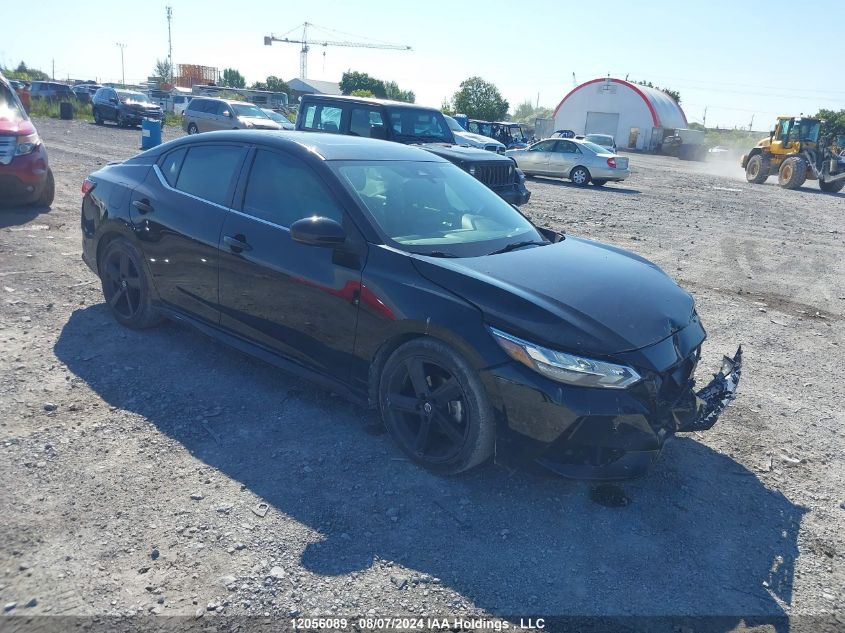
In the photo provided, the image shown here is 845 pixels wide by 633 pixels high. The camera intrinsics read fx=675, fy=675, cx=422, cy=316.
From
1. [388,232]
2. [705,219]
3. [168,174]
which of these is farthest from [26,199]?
[705,219]

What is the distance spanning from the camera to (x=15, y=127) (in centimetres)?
881

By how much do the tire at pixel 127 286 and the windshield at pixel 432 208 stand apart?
1.97m

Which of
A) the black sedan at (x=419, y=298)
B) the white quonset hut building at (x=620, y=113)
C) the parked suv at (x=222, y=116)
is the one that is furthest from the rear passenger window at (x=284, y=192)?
the white quonset hut building at (x=620, y=113)

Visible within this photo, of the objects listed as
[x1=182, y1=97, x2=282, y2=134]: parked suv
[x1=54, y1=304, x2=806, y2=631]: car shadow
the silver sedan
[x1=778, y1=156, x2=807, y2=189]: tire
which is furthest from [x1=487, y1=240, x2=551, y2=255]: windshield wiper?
[x1=778, y1=156, x2=807, y2=189]: tire

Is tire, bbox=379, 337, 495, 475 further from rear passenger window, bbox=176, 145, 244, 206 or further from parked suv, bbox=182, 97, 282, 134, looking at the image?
parked suv, bbox=182, 97, 282, 134

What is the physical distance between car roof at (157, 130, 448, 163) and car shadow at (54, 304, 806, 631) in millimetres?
1564

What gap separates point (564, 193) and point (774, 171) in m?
14.1

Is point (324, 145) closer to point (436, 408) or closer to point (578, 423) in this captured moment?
point (436, 408)

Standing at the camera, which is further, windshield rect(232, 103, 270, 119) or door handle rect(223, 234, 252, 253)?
windshield rect(232, 103, 270, 119)

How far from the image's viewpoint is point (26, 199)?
359 inches

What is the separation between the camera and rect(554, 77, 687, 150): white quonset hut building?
5997 centimetres

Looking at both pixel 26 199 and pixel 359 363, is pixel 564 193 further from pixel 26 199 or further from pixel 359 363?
pixel 359 363

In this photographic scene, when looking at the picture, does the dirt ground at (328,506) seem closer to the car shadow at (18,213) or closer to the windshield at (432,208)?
the windshield at (432,208)

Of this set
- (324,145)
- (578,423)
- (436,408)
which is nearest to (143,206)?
(324,145)
